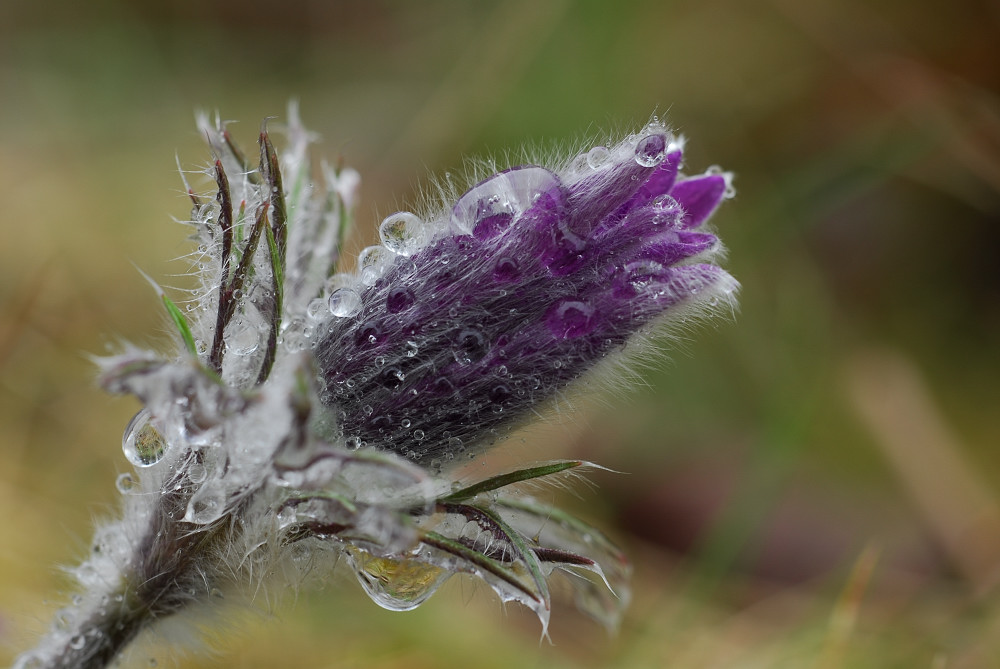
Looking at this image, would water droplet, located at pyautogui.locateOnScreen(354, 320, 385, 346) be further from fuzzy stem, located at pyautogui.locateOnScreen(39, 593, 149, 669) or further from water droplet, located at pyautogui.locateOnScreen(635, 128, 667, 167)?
fuzzy stem, located at pyautogui.locateOnScreen(39, 593, 149, 669)

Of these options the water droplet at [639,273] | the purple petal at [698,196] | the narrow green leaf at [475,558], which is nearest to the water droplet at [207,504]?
the narrow green leaf at [475,558]

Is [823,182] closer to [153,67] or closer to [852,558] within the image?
[852,558]

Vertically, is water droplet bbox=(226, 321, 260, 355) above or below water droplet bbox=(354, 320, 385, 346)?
above

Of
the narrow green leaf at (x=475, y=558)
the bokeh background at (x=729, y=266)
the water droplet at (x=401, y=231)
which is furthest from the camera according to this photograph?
the bokeh background at (x=729, y=266)

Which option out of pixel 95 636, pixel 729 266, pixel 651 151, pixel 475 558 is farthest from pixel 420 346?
pixel 729 266

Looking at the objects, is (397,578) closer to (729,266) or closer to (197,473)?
(197,473)

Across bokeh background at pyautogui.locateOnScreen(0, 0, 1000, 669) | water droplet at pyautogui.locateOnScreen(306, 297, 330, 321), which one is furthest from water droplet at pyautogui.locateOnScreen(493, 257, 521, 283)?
bokeh background at pyautogui.locateOnScreen(0, 0, 1000, 669)

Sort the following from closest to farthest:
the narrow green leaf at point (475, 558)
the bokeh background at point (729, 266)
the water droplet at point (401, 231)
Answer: the narrow green leaf at point (475, 558) < the water droplet at point (401, 231) < the bokeh background at point (729, 266)

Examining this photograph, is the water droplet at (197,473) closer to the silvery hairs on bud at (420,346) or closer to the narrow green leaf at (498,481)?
the silvery hairs on bud at (420,346)
